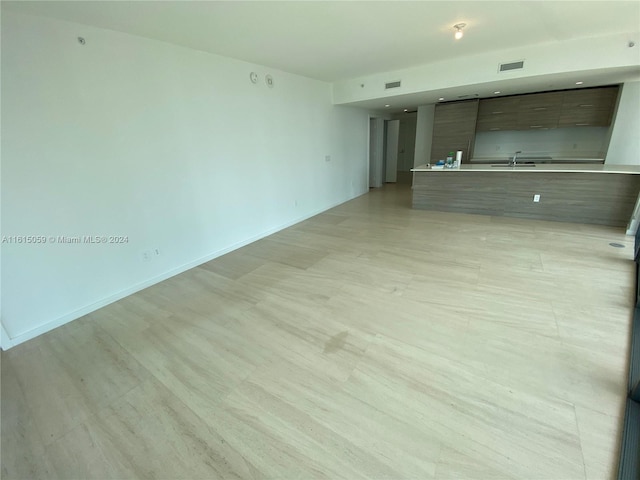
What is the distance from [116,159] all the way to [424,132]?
678 cm

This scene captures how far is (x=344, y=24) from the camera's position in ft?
8.87

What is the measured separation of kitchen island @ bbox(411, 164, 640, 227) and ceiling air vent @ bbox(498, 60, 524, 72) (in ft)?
4.91

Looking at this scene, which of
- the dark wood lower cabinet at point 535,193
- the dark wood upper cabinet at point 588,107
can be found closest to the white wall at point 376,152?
the dark wood lower cabinet at point 535,193

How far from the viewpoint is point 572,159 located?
18.4ft

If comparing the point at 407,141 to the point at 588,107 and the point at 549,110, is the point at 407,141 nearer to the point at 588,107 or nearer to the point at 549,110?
the point at 549,110

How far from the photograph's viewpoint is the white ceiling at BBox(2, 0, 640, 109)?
2.22 meters

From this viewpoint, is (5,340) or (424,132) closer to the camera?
(5,340)

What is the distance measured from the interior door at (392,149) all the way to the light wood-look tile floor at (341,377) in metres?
6.50

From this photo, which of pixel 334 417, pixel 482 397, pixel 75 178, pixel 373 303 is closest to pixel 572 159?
pixel 373 303

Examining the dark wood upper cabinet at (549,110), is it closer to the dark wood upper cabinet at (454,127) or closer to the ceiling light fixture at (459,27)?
the dark wood upper cabinet at (454,127)

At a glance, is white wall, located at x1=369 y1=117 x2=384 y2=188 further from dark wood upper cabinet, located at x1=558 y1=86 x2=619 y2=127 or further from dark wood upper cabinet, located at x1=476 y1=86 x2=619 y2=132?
dark wood upper cabinet, located at x1=558 y1=86 x2=619 y2=127

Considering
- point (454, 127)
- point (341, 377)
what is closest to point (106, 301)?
point (341, 377)

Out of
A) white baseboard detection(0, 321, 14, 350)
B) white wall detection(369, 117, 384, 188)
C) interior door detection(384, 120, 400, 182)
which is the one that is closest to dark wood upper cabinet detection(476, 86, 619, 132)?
white wall detection(369, 117, 384, 188)

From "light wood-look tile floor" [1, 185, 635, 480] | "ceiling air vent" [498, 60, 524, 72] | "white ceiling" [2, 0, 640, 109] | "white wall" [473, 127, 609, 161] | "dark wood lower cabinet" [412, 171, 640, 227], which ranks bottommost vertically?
"light wood-look tile floor" [1, 185, 635, 480]
